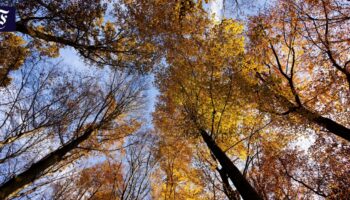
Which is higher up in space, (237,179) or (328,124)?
(328,124)

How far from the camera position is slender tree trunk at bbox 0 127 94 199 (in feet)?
18.2

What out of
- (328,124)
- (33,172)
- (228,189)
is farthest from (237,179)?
(33,172)

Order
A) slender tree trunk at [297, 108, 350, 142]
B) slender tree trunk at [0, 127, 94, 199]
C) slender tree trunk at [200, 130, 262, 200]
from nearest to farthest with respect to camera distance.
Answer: slender tree trunk at [200, 130, 262, 200]
slender tree trunk at [0, 127, 94, 199]
slender tree trunk at [297, 108, 350, 142]


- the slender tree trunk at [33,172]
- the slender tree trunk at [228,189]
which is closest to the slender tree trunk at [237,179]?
the slender tree trunk at [228,189]

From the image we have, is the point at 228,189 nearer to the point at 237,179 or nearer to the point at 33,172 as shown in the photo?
the point at 237,179

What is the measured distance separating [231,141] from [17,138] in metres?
6.62

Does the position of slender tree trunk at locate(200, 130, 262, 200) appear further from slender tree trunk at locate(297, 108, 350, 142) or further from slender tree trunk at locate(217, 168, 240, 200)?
slender tree trunk at locate(297, 108, 350, 142)

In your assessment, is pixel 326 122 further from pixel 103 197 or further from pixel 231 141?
pixel 103 197

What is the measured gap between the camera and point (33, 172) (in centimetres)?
609

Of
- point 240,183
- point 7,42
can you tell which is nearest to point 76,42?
point 7,42

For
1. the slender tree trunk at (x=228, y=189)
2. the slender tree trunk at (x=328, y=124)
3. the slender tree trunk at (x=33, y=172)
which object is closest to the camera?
the slender tree trunk at (x=33, y=172)

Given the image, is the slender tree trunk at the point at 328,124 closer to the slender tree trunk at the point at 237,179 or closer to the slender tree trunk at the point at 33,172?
the slender tree trunk at the point at 237,179

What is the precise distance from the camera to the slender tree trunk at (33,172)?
556 centimetres

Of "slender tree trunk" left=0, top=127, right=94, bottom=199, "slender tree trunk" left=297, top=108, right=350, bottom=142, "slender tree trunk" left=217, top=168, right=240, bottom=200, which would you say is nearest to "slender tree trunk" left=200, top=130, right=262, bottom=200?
"slender tree trunk" left=217, top=168, right=240, bottom=200
